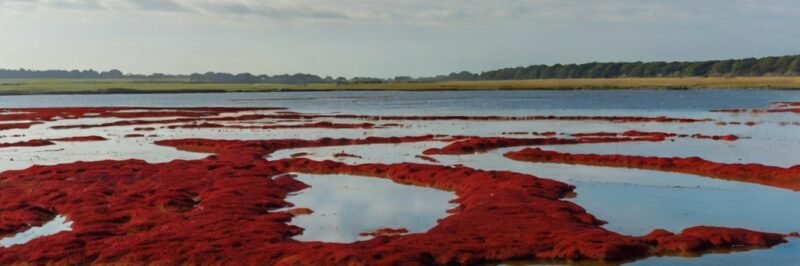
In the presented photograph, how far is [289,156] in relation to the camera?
44312mm

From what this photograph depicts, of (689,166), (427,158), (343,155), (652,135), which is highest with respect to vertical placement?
(689,166)

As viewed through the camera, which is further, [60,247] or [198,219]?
[198,219]

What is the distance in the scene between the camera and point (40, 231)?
23.1m

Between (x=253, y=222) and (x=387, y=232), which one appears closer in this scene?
(x=387, y=232)

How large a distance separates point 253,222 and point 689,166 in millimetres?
21772

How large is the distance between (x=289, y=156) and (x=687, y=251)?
2839cm

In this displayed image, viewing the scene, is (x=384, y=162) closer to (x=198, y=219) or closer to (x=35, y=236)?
(x=198, y=219)

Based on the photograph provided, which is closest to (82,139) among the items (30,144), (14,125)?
(30,144)

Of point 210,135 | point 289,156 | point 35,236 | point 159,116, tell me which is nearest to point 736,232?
point 35,236

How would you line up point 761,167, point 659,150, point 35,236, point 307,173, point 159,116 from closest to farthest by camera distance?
point 35,236 → point 761,167 → point 307,173 → point 659,150 → point 159,116

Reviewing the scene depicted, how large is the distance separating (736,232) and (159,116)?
78680mm

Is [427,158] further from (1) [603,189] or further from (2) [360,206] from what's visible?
(2) [360,206]

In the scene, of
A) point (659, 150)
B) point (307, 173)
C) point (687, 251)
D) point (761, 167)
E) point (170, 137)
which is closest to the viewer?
point (687, 251)

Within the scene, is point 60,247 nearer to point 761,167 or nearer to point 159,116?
point 761,167
